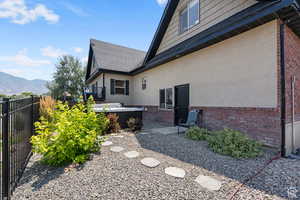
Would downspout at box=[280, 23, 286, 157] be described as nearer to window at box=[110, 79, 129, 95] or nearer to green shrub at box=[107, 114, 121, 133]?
green shrub at box=[107, 114, 121, 133]

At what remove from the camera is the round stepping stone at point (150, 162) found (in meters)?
3.01

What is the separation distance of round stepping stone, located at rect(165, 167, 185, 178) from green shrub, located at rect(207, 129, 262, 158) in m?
1.61

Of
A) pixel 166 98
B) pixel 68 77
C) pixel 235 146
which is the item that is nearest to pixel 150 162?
pixel 235 146

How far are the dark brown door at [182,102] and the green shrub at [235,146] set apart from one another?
2994mm

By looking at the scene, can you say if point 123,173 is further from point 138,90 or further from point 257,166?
point 138,90

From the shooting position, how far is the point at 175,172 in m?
2.74

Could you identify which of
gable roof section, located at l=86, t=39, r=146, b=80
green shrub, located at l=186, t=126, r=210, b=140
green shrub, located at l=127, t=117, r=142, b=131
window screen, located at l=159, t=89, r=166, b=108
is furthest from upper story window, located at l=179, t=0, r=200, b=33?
green shrub, located at l=127, t=117, r=142, b=131

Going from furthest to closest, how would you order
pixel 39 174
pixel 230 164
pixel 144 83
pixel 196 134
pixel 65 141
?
1. pixel 144 83
2. pixel 196 134
3. pixel 230 164
4. pixel 65 141
5. pixel 39 174

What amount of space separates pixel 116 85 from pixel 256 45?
32.5 feet

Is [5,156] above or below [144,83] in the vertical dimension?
below

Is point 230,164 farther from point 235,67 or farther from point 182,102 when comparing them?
point 182,102

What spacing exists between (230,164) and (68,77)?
24753 millimetres

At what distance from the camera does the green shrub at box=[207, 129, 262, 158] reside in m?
3.55

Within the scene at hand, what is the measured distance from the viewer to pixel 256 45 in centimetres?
445
